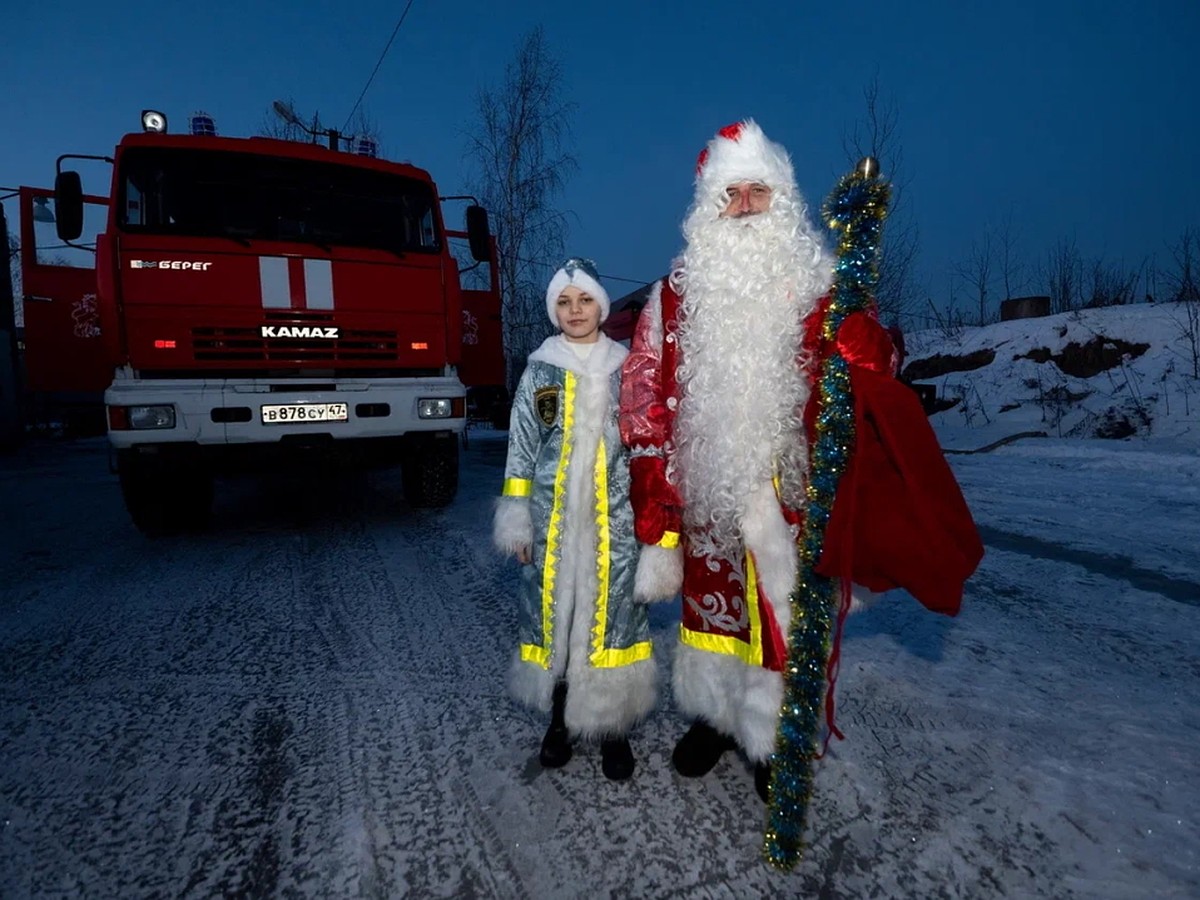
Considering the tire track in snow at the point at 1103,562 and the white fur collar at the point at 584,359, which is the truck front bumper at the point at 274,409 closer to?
the white fur collar at the point at 584,359

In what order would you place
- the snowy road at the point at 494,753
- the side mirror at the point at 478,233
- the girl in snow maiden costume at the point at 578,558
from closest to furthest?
the snowy road at the point at 494,753 < the girl in snow maiden costume at the point at 578,558 < the side mirror at the point at 478,233

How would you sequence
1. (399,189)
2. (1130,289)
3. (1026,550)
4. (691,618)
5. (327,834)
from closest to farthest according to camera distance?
(327,834) < (691,618) < (1026,550) < (399,189) < (1130,289)

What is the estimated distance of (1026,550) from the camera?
160 inches

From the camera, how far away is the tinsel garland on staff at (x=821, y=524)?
1459 millimetres

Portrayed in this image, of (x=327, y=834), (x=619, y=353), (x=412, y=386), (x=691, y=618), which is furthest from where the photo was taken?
(x=412, y=386)

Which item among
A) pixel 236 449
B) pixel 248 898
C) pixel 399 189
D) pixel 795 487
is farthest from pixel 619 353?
pixel 399 189

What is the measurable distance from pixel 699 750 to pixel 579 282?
57.1 inches

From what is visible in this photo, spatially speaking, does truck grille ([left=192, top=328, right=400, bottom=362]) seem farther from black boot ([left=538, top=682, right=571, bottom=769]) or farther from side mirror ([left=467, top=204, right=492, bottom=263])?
black boot ([left=538, top=682, right=571, bottom=769])

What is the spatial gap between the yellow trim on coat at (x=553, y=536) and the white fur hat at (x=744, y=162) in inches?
28.2

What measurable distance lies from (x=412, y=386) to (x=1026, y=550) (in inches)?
163

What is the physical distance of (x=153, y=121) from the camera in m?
4.73

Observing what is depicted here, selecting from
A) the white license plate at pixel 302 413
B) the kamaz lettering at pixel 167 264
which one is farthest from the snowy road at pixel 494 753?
the kamaz lettering at pixel 167 264

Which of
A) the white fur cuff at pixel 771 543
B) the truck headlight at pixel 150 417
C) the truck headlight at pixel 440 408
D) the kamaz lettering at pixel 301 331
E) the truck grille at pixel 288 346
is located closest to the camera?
the white fur cuff at pixel 771 543

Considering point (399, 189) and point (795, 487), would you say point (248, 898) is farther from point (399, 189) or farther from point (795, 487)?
point (399, 189)
